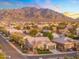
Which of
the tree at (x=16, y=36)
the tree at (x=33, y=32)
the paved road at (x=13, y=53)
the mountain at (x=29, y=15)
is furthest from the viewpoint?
the tree at (x=33, y=32)

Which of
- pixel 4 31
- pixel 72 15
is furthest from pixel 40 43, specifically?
pixel 4 31

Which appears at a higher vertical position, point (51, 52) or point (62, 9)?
point (62, 9)

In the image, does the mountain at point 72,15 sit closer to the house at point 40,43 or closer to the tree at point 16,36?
the house at point 40,43

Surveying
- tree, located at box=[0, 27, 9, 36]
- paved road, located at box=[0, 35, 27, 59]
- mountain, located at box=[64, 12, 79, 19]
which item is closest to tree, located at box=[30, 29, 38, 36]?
tree, located at box=[0, 27, 9, 36]

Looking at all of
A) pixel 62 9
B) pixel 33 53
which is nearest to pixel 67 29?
pixel 62 9

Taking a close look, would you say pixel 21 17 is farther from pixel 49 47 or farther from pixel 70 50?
pixel 70 50

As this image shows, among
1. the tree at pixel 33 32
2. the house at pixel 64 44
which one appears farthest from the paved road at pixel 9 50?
the house at pixel 64 44
